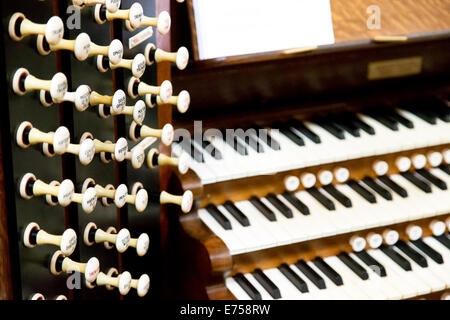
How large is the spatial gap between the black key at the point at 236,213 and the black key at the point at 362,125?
53 cm

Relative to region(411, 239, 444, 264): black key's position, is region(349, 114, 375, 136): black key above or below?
above

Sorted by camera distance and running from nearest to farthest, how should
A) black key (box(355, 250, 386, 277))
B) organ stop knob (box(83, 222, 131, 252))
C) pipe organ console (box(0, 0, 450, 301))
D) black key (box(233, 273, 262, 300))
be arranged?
pipe organ console (box(0, 0, 450, 301)) < organ stop knob (box(83, 222, 131, 252)) < black key (box(233, 273, 262, 300)) < black key (box(355, 250, 386, 277))

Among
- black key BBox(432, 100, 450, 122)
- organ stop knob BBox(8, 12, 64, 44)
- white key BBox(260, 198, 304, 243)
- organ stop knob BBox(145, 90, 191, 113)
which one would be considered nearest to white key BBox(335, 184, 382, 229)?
white key BBox(260, 198, 304, 243)

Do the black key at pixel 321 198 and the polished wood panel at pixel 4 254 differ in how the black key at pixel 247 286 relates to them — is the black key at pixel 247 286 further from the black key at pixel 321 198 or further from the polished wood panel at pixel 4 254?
the polished wood panel at pixel 4 254

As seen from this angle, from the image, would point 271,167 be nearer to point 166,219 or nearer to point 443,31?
point 166,219

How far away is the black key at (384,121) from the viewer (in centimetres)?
282

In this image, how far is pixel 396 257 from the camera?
2715mm

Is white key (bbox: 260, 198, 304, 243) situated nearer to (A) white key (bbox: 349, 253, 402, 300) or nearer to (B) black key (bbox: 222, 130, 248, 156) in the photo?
(B) black key (bbox: 222, 130, 248, 156)

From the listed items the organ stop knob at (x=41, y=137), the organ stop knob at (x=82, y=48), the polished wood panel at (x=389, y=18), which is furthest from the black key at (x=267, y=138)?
the organ stop knob at (x=41, y=137)

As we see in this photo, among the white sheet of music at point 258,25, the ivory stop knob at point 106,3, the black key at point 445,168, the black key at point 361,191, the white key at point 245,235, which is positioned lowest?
the white key at point 245,235

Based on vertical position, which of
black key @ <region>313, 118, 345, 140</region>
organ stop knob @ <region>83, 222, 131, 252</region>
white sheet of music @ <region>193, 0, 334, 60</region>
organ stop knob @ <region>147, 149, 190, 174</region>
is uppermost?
white sheet of music @ <region>193, 0, 334, 60</region>

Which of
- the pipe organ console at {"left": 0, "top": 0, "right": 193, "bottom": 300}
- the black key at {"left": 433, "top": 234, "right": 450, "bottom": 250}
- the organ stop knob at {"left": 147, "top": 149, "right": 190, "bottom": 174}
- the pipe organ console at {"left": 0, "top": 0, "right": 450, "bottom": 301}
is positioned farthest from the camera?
the black key at {"left": 433, "top": 234, "right": 450, "bottom": 250}

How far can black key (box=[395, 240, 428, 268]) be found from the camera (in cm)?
269

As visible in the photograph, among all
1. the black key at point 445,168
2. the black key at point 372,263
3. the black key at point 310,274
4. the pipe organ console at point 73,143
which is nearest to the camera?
the pipe organ console at point 73,143
